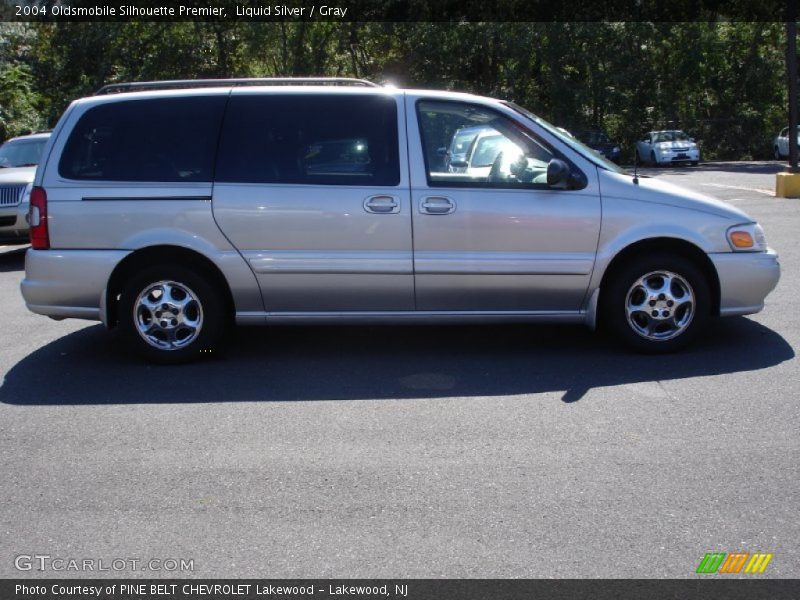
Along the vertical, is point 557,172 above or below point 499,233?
above

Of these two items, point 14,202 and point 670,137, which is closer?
point 14,202

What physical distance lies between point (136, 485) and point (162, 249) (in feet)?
8.55

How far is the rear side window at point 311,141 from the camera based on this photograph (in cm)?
706

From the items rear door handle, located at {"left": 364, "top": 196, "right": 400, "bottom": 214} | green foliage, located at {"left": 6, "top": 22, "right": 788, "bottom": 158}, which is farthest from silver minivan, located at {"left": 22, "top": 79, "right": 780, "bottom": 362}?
green foliage, located at {"left": 6, "top": 22, "right": 788, "bottom": 158}

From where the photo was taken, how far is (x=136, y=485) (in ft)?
16.2

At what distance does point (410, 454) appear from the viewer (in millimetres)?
5270

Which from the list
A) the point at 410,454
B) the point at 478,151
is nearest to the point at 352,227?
the point at 478,151

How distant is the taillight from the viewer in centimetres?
707

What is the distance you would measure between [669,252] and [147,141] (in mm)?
3812

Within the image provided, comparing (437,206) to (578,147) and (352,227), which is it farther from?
(578,147)

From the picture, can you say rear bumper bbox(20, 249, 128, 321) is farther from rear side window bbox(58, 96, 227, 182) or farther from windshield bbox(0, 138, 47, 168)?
windshield bbox(0, 138, 47, 168)

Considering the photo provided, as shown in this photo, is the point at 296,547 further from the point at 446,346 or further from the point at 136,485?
the point at 446,346

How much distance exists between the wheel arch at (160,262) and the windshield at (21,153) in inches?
334

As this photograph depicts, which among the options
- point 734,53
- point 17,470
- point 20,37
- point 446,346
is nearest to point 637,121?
point 734,53
